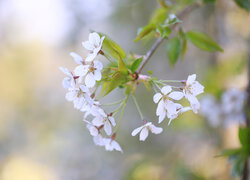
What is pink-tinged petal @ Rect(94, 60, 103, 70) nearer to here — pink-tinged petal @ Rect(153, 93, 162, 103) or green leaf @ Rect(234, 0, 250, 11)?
pink-tinged petal @ Rect(153, 93, 162, 103)

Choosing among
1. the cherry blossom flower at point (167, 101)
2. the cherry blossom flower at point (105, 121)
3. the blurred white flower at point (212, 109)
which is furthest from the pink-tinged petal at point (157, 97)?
the blurred white flower at point (212, 109)

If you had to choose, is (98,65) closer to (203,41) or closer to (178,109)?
(178,109)

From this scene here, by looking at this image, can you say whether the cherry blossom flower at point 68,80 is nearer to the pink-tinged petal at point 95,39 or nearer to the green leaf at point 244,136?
the pink-tinged petal at point 95,39

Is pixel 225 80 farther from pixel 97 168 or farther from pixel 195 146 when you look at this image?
pixel 97 168

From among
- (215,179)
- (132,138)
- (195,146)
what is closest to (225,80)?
(215,179)

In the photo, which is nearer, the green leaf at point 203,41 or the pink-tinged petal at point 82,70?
the pink-tinged petal at point 82,70

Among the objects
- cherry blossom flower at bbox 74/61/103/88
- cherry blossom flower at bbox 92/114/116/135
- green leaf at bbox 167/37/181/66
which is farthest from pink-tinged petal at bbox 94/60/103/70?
green leaf at bbox 167/37/181/66
